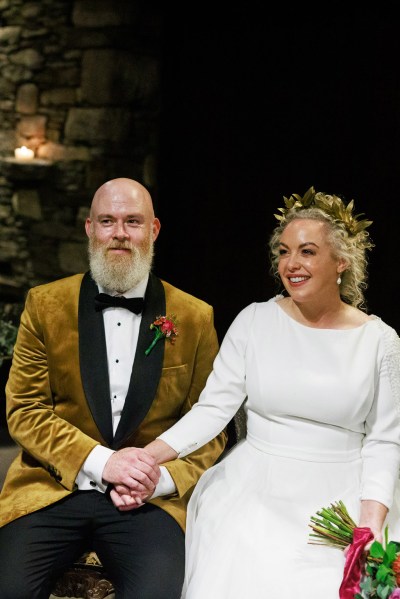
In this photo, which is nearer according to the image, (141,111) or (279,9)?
(279,9)

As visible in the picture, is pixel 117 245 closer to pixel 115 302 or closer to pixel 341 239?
pixel 115 302

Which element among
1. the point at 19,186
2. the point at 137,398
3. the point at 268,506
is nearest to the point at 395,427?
the point at 268,506

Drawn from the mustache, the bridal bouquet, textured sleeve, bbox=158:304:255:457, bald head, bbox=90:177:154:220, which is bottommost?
the bridal bouquet

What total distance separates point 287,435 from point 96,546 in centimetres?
74

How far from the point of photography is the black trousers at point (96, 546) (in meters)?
2.25

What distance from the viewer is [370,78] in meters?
4.97

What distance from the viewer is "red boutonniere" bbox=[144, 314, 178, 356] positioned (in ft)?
8.62

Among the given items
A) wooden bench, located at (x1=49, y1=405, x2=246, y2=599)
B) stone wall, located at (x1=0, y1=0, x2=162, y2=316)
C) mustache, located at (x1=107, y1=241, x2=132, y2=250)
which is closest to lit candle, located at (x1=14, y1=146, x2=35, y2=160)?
stone wall, located at (x1=0, y1=0, x2=162, y2=316)

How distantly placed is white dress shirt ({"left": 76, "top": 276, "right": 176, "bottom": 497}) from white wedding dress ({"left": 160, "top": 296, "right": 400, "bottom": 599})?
→ 0.69ft

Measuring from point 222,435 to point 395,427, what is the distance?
0.66 m

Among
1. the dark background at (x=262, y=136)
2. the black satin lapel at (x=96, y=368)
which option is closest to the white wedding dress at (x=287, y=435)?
the black satin lapel at (x=96, y=368)

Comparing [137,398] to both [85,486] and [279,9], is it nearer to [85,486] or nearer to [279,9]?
[85,486]

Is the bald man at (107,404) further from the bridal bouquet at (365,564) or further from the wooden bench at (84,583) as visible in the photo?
the bridal bouquet at (365,564)

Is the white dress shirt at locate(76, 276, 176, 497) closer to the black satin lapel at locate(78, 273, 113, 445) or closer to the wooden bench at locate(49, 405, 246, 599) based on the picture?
the black satin lapel at locate(78, 273, 113, 445)
